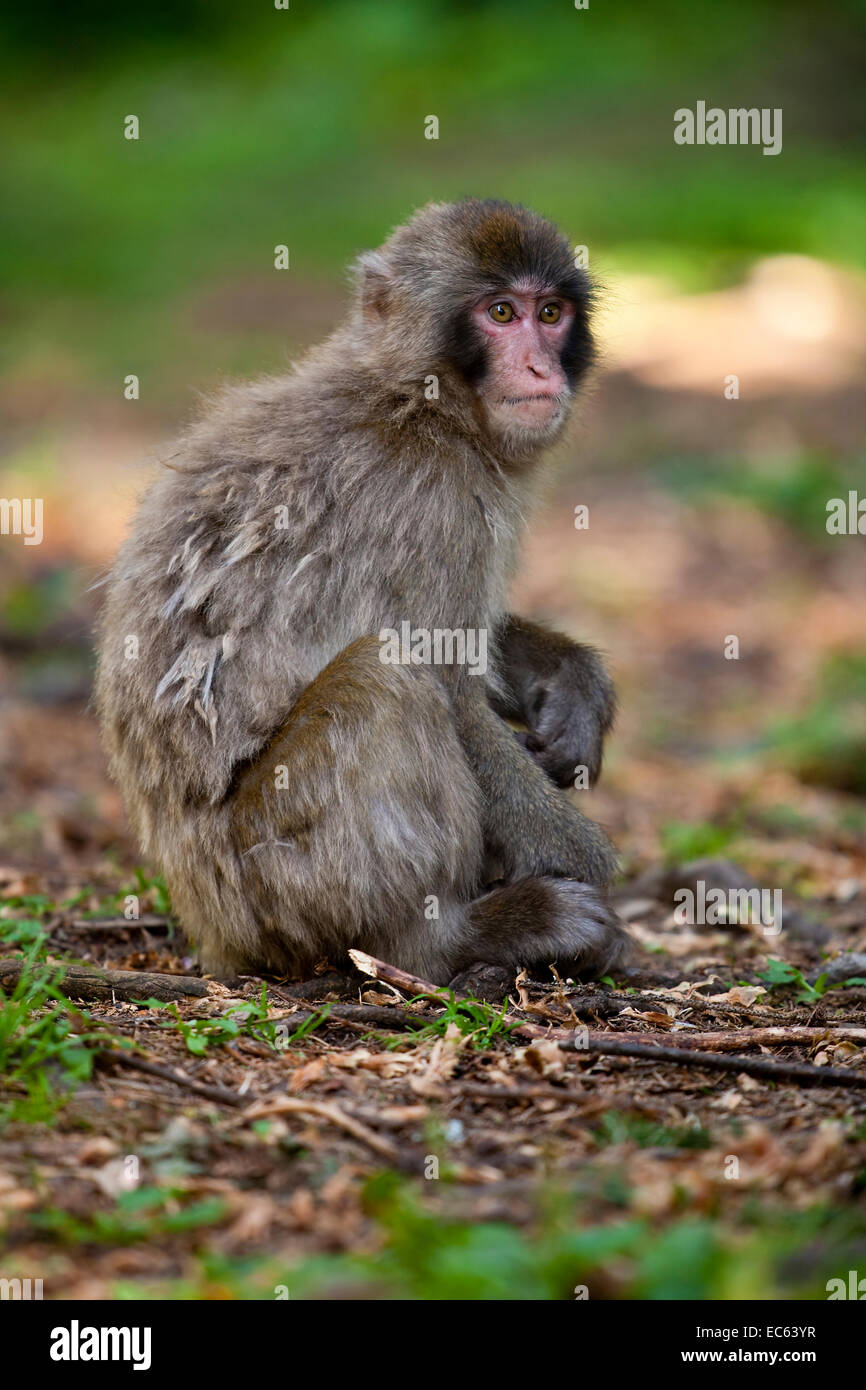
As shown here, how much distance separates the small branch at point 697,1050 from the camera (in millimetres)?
4188

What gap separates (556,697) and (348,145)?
19972 millimetres

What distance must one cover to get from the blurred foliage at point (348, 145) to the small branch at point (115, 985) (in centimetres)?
1180

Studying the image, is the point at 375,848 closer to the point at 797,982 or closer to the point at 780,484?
the point at 797,982

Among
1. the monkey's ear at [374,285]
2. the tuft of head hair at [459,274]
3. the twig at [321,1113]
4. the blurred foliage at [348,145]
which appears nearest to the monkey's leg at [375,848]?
the twig at [321,1113]

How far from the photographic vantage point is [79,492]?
11953mm

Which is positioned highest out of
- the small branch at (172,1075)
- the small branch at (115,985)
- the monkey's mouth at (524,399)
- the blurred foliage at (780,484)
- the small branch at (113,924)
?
the blurred foliage at (780,484)

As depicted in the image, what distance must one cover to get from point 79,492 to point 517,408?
23.9 ft

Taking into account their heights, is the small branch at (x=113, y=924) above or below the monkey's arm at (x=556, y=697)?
below

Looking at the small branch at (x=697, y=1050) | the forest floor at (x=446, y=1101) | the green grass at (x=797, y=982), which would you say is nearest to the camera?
the forest floor at (x=446, y=1101)

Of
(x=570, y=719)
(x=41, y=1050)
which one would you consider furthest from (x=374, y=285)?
(x=41, y=1050)

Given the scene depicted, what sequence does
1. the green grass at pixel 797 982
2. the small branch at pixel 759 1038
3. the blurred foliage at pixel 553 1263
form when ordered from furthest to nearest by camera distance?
the green grass at pixel 797 982
the small branch at pixel 759 1038
the blurred foliage at pixel 553 1263

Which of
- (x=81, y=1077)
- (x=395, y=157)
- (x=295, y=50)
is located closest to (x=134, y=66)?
(x=295, y=50)

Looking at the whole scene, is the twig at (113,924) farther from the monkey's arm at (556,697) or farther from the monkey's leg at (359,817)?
the monkey's arm at (556,697)
